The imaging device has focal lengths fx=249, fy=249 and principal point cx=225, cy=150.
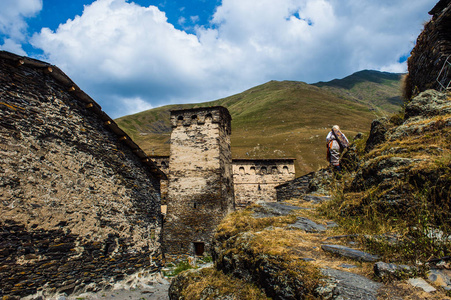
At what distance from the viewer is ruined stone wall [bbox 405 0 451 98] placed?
6.99 metres

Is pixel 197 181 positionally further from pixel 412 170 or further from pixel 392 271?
pixel 392 271

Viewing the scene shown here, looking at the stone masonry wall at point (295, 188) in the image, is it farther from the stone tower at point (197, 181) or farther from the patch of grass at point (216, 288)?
the patch of grass at point (216, 288)

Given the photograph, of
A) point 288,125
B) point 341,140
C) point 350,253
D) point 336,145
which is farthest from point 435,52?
point 288,125

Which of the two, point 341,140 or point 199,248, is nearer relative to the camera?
point 341,140

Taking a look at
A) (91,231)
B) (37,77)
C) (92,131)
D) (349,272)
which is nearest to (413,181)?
(349,272)

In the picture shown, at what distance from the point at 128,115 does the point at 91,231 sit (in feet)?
512

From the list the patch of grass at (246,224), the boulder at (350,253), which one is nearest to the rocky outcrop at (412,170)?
the boulder at (350,253)

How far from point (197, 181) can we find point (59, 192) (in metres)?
10.2

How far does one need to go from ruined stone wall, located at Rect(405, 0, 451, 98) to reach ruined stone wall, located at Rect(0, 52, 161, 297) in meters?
9.45

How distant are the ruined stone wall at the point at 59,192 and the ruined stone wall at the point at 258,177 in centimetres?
1907

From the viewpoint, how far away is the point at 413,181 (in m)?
3.38

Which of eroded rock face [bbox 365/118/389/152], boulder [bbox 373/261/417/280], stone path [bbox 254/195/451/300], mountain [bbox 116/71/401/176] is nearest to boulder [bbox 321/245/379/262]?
stone path [bbox 254/195/451/300]

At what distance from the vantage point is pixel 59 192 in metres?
6.78

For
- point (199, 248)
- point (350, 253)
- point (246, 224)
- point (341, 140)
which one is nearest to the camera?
point (350, 253)
